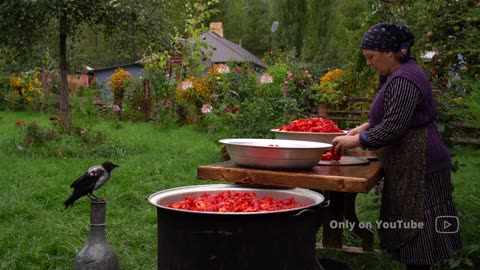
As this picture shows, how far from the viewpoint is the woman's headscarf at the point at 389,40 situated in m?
2.92

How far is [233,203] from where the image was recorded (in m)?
2.65

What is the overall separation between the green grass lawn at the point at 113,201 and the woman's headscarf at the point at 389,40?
640mm

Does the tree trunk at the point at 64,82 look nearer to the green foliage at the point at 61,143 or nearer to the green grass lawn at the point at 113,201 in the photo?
the green foliage at the point at 61,143

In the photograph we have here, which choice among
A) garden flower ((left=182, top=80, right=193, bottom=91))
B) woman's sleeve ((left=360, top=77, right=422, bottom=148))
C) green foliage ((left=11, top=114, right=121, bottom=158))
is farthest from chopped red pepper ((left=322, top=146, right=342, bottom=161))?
garden flower ((left=182, top=80, right=193, bottom=91))

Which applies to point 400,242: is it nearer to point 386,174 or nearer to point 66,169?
point 386,174

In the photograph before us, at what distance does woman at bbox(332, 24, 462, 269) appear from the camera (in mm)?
2854

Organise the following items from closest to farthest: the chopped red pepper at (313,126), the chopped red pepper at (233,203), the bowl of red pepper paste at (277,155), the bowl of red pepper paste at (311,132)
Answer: the chopped red pepper at (233,203) < the bowl of red pepper paste at (277,155) < the bowl of red pepper paste at (311,132) < the chopped red pepper at (313,126)

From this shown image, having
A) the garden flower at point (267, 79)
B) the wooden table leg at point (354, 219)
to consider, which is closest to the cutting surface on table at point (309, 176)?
the wooden table leg at point (354, 219)

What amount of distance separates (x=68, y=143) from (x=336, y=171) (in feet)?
21.4

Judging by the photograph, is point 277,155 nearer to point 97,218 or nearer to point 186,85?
point 97,218

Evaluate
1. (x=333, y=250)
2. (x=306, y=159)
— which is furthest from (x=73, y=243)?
(x=306, y=159)

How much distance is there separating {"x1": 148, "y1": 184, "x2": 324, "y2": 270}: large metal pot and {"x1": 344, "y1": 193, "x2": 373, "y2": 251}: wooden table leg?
4.93 feet

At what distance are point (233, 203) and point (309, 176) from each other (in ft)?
1.20

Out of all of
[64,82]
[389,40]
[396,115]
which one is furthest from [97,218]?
[64,82]
